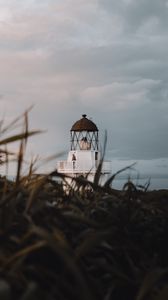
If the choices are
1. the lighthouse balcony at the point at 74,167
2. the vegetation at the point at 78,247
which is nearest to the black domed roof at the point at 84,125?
the lighthouse balcony at the point at 74,167

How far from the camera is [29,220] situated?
3.41 feet

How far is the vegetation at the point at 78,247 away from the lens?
82 cm

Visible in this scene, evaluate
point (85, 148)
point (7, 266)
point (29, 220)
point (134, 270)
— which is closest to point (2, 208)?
point (29, 220)

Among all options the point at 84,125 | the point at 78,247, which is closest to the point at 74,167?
the point at 84,125

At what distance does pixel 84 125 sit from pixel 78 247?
41063mm

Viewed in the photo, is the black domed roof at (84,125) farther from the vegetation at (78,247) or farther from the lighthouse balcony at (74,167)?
the vegetation at (78,247)

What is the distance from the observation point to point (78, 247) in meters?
0.89

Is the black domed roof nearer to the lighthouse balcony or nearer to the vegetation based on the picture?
the lighthouse balcony

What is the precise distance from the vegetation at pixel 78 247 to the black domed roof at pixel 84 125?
40092 mm

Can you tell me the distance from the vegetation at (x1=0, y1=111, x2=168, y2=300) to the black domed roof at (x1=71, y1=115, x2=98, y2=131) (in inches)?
1578

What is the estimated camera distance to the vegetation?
32.3 inches

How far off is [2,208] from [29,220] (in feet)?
0.24

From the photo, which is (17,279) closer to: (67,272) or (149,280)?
(67,272)

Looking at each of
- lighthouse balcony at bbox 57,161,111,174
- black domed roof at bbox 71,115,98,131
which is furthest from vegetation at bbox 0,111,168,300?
lighthouse balcony at bbox 57,161,111,174
